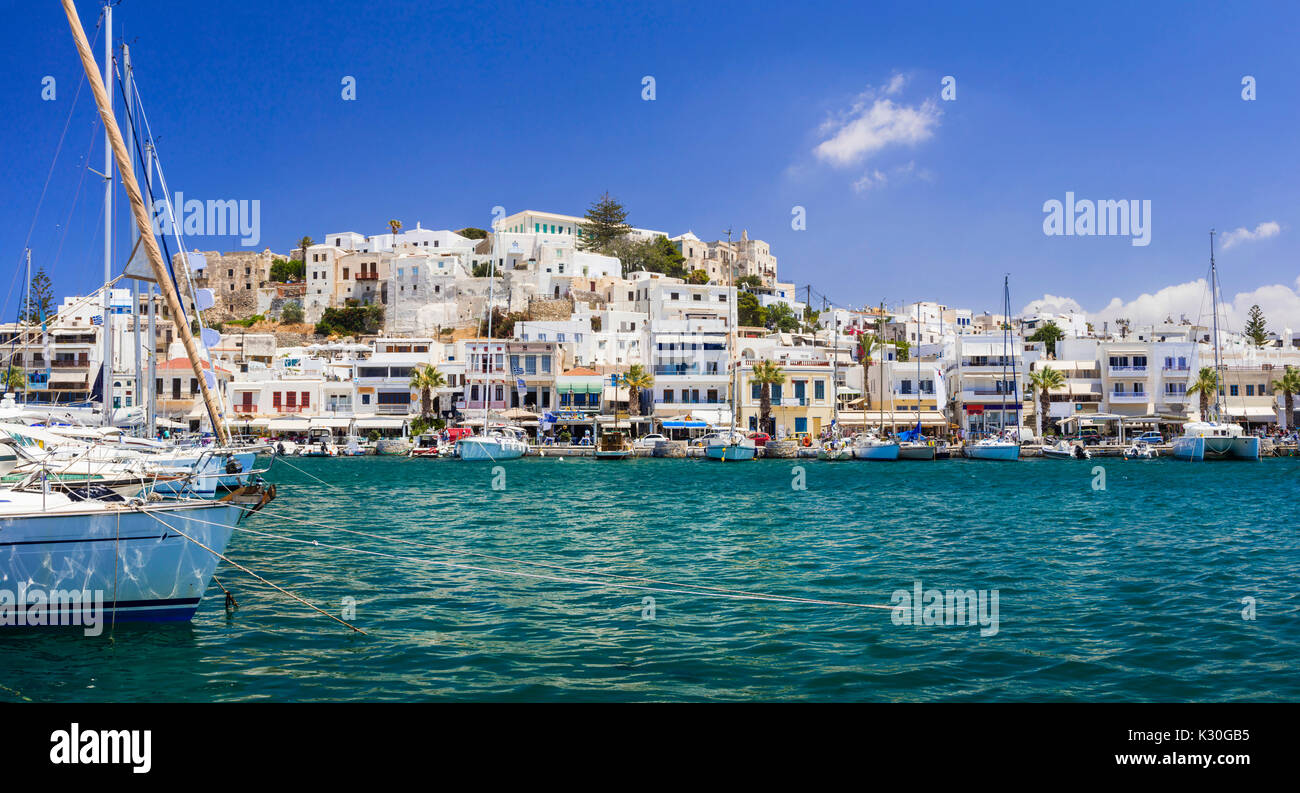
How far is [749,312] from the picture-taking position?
100938 millimetres

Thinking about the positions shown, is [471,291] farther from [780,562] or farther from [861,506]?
[780,562]

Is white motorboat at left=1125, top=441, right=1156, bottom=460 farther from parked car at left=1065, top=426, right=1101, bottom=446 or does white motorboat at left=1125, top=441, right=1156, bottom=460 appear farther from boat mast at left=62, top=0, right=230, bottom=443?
boat mast at left=62, top=0, right=230, bottom=443

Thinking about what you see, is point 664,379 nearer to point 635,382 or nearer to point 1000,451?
point 635,382

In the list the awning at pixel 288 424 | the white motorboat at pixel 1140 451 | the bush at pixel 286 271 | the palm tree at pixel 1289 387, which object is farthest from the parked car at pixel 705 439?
the bush at pixel 286 271

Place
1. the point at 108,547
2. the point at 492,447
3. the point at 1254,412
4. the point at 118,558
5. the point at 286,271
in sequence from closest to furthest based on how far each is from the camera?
the point at 108,547
the point at 118,558
the point at 492,447
the point at 1254,412
the point at 286,271

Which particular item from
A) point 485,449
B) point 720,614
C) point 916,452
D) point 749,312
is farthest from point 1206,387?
point 720,614

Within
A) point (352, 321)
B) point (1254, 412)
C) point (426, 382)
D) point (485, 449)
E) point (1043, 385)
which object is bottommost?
point (485, 449)

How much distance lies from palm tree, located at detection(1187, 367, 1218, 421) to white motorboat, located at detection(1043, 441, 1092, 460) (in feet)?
45.5

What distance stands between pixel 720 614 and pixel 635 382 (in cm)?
5630

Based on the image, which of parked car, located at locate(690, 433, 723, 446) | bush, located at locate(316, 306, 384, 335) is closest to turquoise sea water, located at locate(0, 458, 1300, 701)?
parked car, located at locate(690, 433, 723, 446)

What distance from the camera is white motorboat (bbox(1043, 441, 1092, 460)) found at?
61.6m

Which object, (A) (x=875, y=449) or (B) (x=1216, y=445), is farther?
(A) (x=875, y=449)

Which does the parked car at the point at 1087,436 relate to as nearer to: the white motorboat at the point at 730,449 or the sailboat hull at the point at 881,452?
the sailboat hull at the point at 881,452
